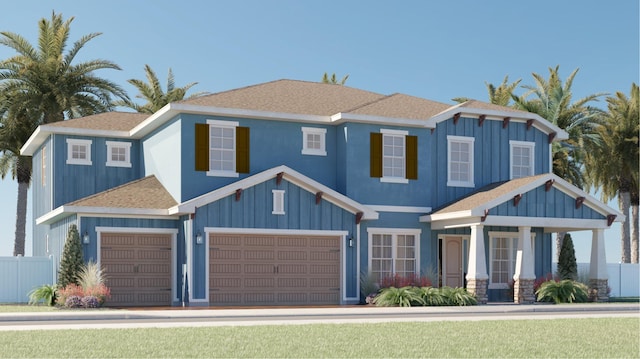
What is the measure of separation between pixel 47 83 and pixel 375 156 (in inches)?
745

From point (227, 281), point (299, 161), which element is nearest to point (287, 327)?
point (227, 281)

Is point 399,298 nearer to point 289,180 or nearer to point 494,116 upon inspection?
point 289,180

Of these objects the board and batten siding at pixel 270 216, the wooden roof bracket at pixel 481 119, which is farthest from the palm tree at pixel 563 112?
the board and batten siding at pixel 270 216

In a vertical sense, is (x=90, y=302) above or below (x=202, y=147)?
below

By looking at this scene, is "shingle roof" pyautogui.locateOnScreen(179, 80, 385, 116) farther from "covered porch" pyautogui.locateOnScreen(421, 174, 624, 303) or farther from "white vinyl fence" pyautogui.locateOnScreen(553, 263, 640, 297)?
"white vinyl fence" pyautogui.locateOnScreen(553, 263, 640, 297)

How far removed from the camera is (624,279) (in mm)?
46094

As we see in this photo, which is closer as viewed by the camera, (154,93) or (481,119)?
(481,119)

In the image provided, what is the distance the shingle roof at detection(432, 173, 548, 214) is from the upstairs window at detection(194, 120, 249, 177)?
746 cm

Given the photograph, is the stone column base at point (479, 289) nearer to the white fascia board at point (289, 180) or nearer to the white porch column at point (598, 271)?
the white fascia board at point (289, 180)

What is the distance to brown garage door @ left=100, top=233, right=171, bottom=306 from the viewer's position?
3161 centimetres

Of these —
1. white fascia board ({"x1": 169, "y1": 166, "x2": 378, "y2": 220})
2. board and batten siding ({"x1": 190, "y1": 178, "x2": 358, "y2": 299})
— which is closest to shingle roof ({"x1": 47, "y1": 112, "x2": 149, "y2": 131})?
white fascia board ({"x1": 169, "y1": 166, "x2": 378, "y2": 220})

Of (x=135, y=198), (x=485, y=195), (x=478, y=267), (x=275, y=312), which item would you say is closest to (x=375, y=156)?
(x=485, y=195)

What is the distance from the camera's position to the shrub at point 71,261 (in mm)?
30422

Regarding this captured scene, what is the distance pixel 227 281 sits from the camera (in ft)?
104
